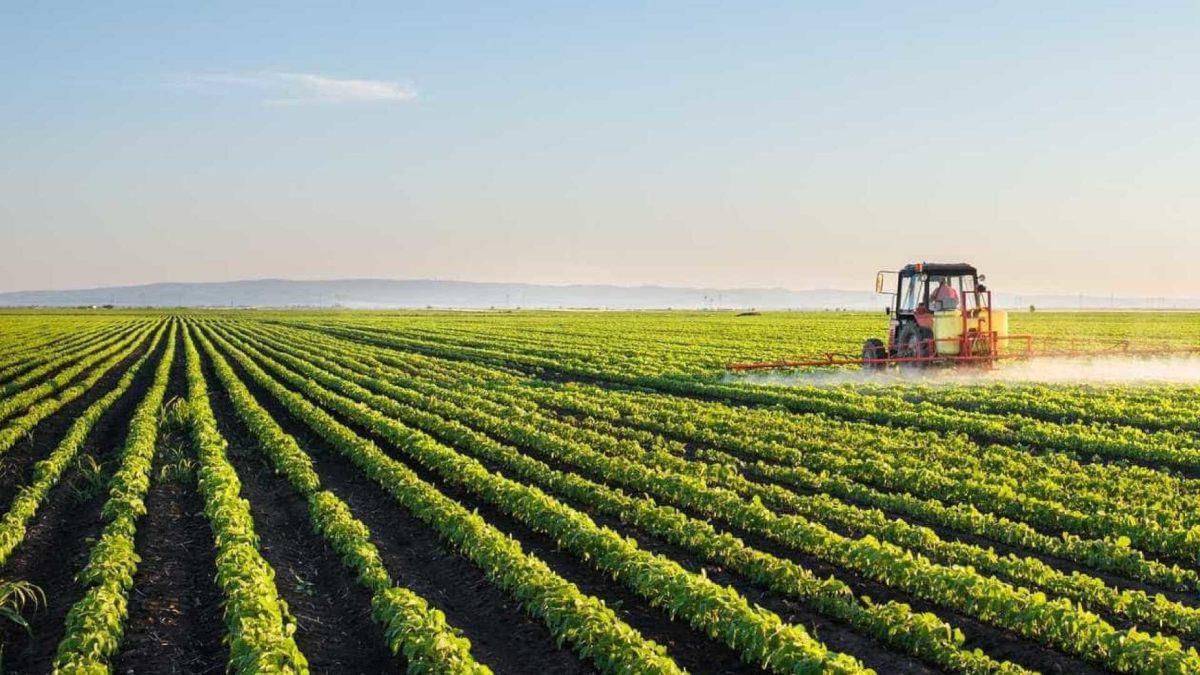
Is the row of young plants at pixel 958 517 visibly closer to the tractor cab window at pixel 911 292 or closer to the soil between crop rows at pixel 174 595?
the soil between crop rows at pixel 174 595

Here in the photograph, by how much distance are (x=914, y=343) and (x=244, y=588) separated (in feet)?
69.8

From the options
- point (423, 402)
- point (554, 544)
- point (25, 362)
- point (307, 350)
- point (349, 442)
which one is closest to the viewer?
point (554, 544)

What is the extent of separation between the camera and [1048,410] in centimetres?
2023

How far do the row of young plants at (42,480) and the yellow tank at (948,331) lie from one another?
65.3 ft

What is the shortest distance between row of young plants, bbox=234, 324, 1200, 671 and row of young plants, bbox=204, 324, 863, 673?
5.14ft

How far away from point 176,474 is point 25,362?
91.8 ft

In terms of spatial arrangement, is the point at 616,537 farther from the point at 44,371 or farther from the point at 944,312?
the point at 44,371

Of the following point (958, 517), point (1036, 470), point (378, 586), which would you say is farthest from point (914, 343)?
point (378, 586)

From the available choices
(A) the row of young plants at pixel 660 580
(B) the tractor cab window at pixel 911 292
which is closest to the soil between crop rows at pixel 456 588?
(A) the row of young plants at pixel 660 580

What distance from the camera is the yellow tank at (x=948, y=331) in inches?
974

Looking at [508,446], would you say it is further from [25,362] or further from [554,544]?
[25,362]

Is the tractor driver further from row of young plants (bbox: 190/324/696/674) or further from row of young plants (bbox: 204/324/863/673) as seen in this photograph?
row of young plants (bbox: 190/324/696/674)

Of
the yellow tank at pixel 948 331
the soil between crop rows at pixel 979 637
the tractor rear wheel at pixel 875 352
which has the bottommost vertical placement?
the soil between crop rows at pixel 979 637

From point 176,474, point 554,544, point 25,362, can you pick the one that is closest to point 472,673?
point 554,544
